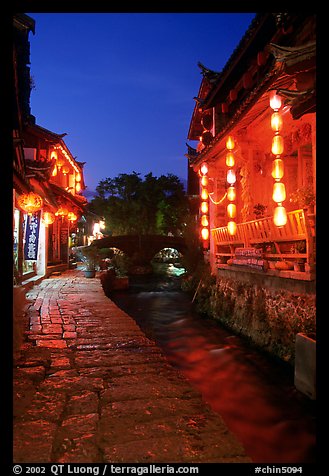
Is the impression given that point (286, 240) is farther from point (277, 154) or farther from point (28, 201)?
point (28, 201)

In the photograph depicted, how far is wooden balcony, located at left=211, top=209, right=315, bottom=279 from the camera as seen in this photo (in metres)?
7.60

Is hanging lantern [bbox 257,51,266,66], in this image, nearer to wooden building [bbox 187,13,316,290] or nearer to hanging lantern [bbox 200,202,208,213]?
wooden building [bbox 187,13,316,290]

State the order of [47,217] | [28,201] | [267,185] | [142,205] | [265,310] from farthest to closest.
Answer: [142,205]
[47,217]
[267,185]
[28,201]
[265,310]

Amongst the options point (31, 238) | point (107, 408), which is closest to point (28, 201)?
point (31, 238)

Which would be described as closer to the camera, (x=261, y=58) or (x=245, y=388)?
(x=245, y=388)

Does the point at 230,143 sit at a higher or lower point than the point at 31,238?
higher

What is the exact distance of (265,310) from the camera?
33.5 ft

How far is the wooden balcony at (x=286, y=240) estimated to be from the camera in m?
7.60

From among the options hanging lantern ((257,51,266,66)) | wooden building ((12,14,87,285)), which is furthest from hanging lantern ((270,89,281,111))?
wooden building ((12,14,87,285))

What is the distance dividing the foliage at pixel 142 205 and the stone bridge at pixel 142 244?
10.9 m

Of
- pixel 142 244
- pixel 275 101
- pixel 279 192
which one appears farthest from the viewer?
pixel 142 244

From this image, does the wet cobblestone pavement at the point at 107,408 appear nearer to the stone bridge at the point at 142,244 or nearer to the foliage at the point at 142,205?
A: the stone bridge at the point at 142,244

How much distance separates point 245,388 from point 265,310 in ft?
9.80
